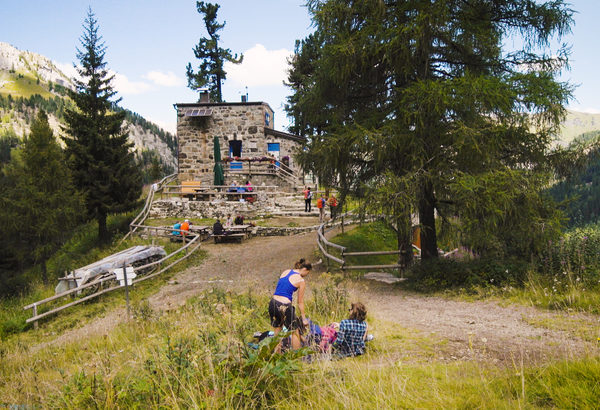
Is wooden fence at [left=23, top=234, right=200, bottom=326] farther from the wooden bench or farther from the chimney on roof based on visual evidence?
the chimney on roof

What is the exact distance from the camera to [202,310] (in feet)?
21.5

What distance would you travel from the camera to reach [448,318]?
6.67 m

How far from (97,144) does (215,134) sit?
954 centimetres

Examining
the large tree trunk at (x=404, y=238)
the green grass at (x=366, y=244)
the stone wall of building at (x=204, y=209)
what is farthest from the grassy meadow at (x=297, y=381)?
the stone wall of building at (x=204, y=209)

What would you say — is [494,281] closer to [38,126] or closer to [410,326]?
[410,326]

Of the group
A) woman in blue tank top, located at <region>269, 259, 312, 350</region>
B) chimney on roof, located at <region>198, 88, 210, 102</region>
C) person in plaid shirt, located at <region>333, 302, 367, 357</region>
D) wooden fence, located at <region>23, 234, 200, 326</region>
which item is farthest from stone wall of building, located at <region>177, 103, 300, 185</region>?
person in plaid shirt, located at <region>333, 302, 367, 357</region>

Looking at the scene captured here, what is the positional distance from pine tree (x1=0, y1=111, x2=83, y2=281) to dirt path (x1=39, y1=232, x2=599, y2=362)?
8.65m

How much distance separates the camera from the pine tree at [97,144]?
22688 mm

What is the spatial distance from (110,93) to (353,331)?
80.0 ft

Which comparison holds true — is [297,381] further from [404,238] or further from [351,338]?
[404,238]

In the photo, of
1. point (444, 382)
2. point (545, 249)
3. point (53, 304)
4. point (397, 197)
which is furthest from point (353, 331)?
point (53, 304)

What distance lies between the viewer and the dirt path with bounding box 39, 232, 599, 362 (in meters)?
4.54

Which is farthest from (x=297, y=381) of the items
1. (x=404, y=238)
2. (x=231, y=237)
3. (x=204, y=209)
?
(x=204, y=209)

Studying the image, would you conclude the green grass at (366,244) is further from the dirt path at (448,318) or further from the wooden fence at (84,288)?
the wooden fence at (84,288)
